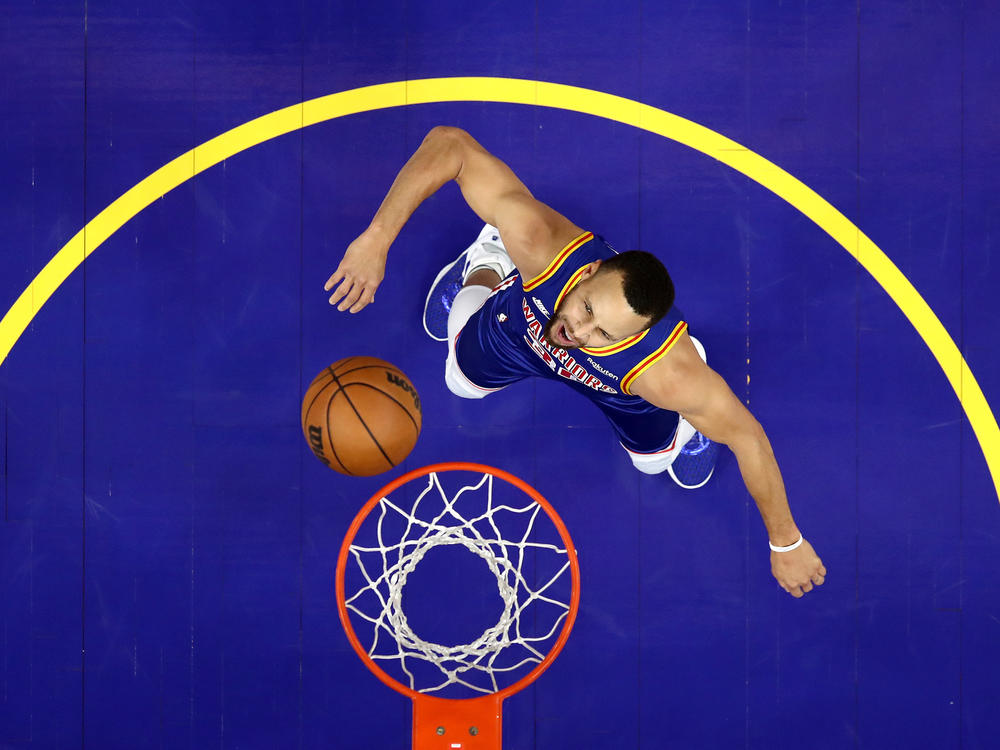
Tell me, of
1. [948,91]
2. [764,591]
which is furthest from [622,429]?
[948,91]

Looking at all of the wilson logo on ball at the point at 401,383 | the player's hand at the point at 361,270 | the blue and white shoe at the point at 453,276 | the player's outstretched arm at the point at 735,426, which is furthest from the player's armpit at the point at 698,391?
the blue and white shoe at the point at 453,276

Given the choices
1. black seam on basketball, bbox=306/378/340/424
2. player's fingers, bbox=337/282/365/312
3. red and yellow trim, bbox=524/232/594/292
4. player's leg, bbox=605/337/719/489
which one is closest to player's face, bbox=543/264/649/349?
red and yellow trim, bbox=524/232/594/292

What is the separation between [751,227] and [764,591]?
1.97 meters

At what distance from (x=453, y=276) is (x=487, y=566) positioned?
5.12 ft

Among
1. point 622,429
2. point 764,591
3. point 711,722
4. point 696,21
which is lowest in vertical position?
point 711,722

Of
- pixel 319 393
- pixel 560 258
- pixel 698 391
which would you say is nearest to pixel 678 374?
pixel 698 391

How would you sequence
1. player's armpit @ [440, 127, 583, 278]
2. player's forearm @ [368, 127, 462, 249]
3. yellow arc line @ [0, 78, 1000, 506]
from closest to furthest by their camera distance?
1. player's forearm @ [368, 127, 462, 249]
2. player's armpit @ [440, 127, 583, 278]
3. yellow arc line @ [0, 78, 1000, 506]

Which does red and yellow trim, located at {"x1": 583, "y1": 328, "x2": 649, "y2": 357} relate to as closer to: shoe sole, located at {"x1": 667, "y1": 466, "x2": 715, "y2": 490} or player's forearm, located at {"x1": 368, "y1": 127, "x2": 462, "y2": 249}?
player's forearm, located at {"x1": 368, "y1": 127, "x2": 462, "y2": 249}

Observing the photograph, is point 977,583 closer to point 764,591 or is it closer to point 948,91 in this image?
point 764,591

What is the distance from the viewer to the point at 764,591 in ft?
13.6

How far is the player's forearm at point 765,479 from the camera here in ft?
9.92

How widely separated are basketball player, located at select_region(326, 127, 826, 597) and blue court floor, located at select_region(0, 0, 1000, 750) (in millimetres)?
902

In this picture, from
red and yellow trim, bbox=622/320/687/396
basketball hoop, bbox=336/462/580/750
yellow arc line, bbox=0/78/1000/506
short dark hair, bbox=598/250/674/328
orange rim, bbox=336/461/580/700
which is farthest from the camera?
yellow arc line, bbox=0/78/1000/506

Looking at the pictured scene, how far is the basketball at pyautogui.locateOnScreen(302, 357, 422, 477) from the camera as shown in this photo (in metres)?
3.13
